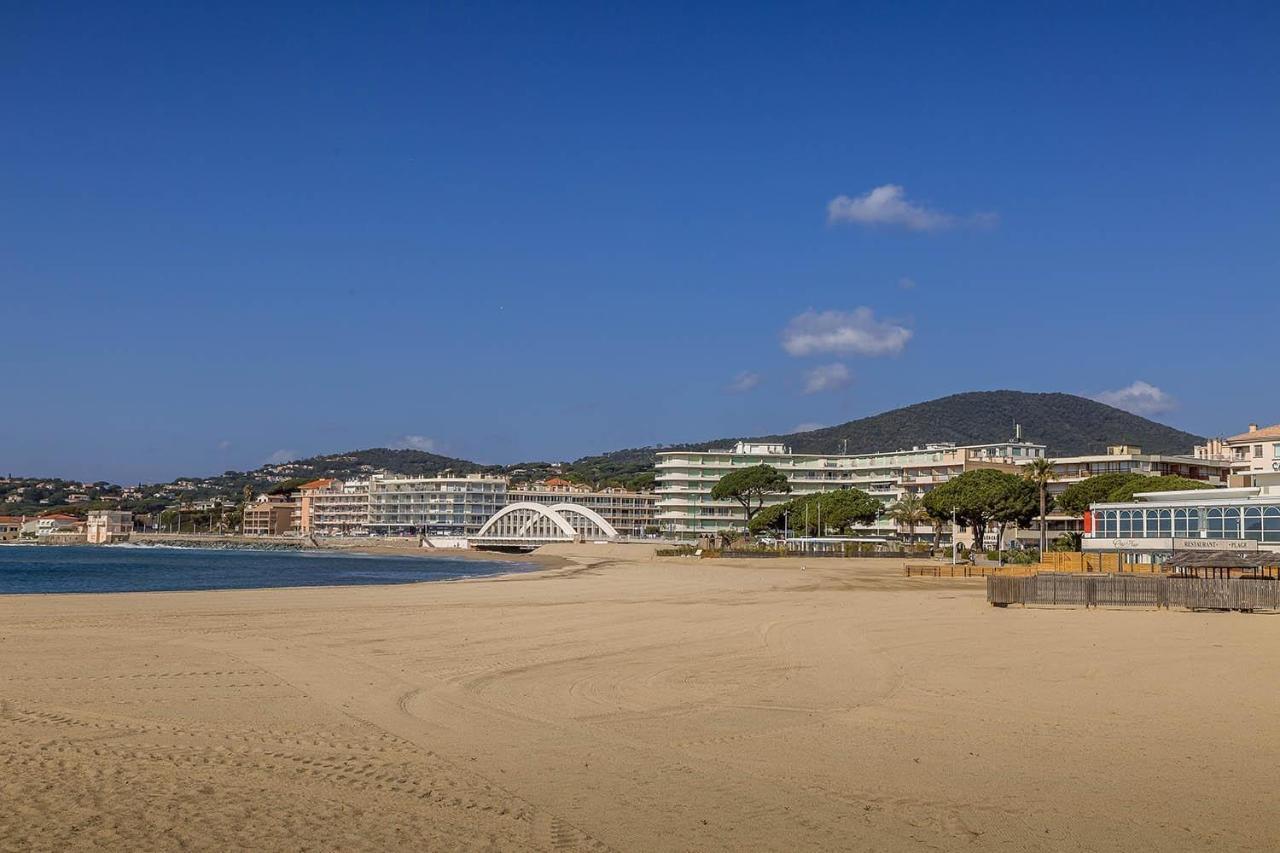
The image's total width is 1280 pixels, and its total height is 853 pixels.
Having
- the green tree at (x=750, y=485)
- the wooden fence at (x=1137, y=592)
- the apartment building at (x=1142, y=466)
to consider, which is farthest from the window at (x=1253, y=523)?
the green tree at (x=750, y=485)

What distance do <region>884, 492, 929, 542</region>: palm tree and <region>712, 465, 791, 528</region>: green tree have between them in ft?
47.2

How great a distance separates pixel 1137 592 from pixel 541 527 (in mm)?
145110

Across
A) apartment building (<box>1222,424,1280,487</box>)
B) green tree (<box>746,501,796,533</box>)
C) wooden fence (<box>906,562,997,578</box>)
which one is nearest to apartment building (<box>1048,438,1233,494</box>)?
apartment building (<box>1222,424,1280,487</box>)

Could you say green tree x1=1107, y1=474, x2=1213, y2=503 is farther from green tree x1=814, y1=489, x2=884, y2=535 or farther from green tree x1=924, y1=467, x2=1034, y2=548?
green tree x1=814, y1=489, x2=884, y2=535

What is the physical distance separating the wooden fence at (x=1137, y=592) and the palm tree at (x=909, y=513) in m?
79.8

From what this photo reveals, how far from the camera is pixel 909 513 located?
410 ft

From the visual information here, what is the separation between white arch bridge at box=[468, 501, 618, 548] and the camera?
164250mm

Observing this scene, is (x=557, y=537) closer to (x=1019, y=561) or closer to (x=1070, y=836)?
(x=1019, y=561)

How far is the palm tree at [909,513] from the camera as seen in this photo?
124 m

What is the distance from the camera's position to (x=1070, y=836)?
9805 millimetres

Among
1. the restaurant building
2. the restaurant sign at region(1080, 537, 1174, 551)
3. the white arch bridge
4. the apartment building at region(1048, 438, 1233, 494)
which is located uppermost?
the apartment building at region(1048, 438, 1233, 494)

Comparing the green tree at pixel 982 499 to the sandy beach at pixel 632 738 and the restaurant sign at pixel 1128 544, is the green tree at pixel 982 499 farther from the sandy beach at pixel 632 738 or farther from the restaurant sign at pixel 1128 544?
the sandy beach at pixel 632 738

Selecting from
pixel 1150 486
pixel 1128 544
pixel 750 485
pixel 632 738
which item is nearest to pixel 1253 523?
pixel 1128 544

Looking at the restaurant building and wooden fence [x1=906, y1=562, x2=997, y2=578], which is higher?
the restaurant building
